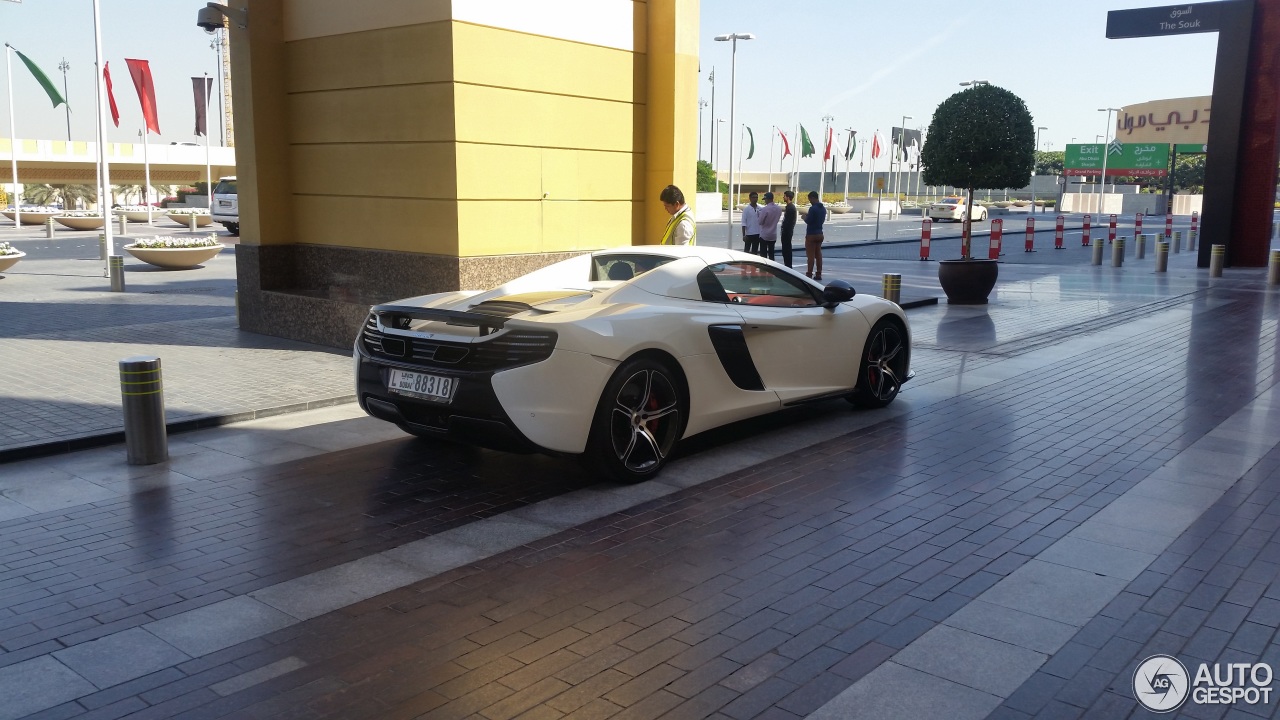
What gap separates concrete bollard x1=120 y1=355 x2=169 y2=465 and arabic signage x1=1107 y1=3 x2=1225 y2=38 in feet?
82.6

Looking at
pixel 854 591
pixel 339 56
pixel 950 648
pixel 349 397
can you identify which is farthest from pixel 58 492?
pixel 339 56

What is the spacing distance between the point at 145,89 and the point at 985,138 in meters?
26.5

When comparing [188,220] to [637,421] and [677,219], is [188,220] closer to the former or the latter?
[677,219]

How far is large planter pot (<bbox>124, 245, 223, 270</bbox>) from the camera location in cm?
2223

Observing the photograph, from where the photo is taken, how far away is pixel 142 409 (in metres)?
6.70

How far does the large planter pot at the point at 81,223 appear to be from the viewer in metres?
39.8

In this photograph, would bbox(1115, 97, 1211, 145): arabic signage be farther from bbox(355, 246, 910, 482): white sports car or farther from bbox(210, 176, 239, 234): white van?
bbox(355, 246, 910, 482): white sports car

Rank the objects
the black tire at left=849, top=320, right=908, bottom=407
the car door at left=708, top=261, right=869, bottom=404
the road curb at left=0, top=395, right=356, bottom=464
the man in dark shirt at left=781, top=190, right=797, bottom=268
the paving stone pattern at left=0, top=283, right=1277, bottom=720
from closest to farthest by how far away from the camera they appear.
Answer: the paving stone pattern at left=0, top=283, right=1277, bottom=720 → the road curb at left=0, top=395, right=356, bottom=464 → the car door at left=708, top=261, right=869, bottom=404 → the black tire at left=849, top=320, right=908, bottom=407 → the man in dark shirt at left=781, top=190, right=797, bottom=268

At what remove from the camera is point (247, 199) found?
1260 centimetres

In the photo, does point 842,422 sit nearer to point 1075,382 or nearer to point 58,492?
point 1075,382

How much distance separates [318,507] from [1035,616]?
3842 mm

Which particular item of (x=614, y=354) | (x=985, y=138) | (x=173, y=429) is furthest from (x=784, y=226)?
(x=614, y=354)

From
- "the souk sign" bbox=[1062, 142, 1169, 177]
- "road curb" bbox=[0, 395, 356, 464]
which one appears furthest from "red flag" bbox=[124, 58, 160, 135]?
"the souk sign" bbox=[1062, 142, 1169, 177]

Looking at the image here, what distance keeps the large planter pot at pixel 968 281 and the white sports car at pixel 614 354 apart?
8.90 m
